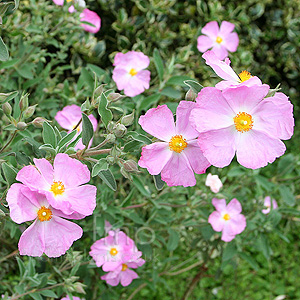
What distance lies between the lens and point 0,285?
1878 mm

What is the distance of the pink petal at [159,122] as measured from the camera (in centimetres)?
107

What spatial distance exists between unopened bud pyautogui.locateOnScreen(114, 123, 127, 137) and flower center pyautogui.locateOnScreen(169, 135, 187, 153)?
5.0 inches

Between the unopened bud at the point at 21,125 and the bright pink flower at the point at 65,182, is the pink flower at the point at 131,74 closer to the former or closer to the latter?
the unopened bud at the point at 21,125

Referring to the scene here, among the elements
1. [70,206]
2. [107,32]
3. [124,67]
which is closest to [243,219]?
[124,67]

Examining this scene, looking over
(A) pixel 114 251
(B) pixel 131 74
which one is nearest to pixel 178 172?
(A) pixel 114 251

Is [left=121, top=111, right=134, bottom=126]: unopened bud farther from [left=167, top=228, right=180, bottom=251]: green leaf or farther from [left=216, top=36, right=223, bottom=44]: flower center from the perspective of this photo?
Answer: [left=216, top=36, right=223, bottom=44]: flower center

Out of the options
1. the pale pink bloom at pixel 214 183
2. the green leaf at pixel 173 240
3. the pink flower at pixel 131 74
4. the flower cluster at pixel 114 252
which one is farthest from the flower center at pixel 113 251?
the pink flower at pixel 131 74

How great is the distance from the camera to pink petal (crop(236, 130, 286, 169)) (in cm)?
99

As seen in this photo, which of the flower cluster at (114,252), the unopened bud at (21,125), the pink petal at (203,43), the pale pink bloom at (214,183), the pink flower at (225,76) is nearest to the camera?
the pink flower at (225,76)

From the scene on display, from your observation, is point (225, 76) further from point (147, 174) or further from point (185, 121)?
point (147, 174)

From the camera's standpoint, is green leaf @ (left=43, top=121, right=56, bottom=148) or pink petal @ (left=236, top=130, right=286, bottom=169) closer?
pink petal @ (left=236, top=130, right=286, bottom=169)

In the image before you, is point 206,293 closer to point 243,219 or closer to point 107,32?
point 243,219

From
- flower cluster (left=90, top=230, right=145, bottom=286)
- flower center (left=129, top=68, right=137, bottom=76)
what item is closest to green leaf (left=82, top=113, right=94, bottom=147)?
flower cluster (left=90, top=230, right=145, bottom=286)

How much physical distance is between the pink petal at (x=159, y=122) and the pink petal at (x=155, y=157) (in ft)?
0.08
